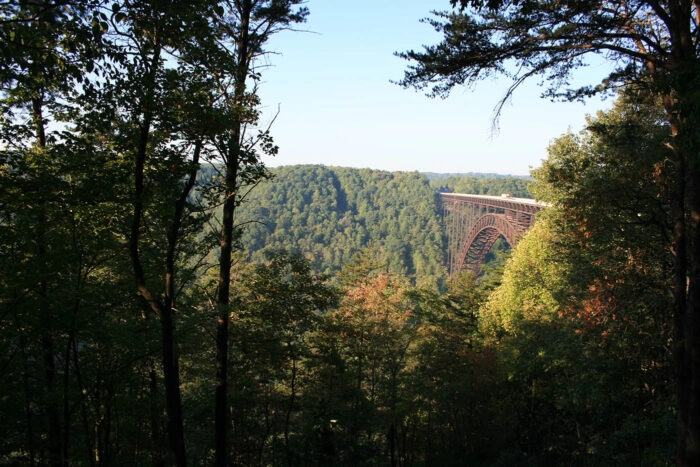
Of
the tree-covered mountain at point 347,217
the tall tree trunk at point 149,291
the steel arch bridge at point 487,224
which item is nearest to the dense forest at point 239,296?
the tall tree trunk at point 149,291

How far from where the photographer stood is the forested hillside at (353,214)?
11569cm

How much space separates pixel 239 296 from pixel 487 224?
161 feet

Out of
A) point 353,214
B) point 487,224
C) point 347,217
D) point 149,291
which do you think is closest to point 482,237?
point 487,224

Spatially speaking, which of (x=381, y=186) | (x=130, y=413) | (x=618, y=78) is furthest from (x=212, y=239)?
(x=381, y=186)

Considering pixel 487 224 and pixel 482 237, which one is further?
pixel 482 237

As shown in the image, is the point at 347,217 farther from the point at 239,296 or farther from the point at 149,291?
the point at 149,291

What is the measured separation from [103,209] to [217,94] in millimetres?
2911

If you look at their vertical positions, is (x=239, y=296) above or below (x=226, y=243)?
below

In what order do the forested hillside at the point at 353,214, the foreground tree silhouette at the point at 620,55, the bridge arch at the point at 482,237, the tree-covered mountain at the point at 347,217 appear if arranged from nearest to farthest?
1. the foreground tree silhouette at the point at 620,55
2. the bridge arch at the point at 482,237
3. the tree-covered mountain at the point at 347,217
4. the forested hillside at the point at 353,214

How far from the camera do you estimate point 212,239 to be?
26.1ft

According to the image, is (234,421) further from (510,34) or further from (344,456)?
(510,34)

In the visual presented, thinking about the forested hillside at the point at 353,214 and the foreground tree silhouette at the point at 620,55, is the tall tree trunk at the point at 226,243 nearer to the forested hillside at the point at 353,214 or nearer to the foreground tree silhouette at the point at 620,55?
the foreground tree silhouette at the point at 620,55

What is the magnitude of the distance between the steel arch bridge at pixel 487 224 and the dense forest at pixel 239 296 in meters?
17.2

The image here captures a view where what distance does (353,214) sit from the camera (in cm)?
15938
